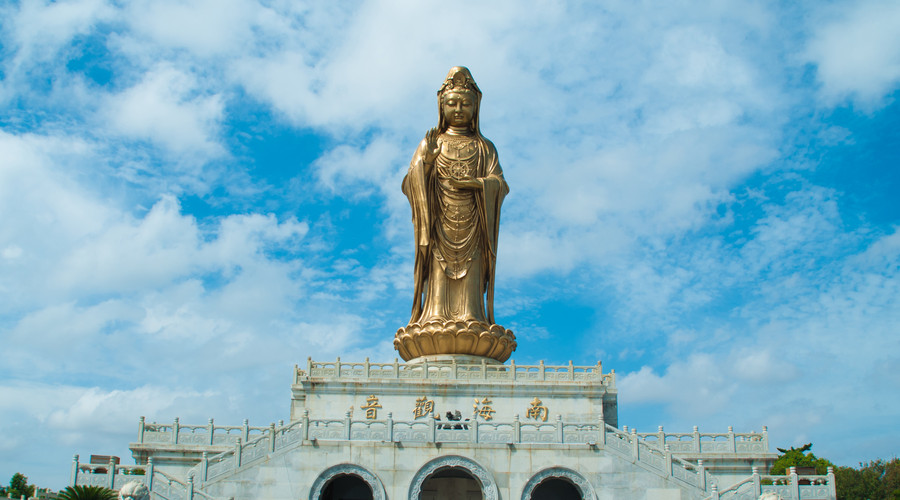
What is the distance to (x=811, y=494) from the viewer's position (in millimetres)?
18891

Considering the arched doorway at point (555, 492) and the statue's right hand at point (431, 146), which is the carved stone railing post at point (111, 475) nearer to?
the arched doorway at point (555, 492)

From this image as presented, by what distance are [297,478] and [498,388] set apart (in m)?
6.31

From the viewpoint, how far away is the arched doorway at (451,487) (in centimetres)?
2122

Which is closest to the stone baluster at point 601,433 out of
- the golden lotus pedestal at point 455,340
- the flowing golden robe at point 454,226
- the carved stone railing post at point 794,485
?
the carved stone railing post at point 794,485

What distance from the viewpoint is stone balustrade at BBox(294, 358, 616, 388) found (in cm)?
2356

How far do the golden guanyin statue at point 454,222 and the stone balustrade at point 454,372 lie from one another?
2.63 metres

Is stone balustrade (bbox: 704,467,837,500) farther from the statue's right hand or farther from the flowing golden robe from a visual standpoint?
the statue's right hand

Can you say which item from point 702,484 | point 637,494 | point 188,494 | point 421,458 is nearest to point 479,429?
point 421,458

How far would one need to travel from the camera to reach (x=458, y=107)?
1112 inches

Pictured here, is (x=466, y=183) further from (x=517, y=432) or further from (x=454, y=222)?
(x=517, y=432)

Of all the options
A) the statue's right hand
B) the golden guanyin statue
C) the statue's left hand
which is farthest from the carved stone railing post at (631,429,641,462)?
the statue's right hand

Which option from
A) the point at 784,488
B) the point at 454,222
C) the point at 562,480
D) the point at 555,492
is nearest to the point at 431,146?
the point at 454,222

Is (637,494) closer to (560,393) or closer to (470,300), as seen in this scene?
→ (560,393)

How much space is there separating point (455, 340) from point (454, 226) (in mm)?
3824
